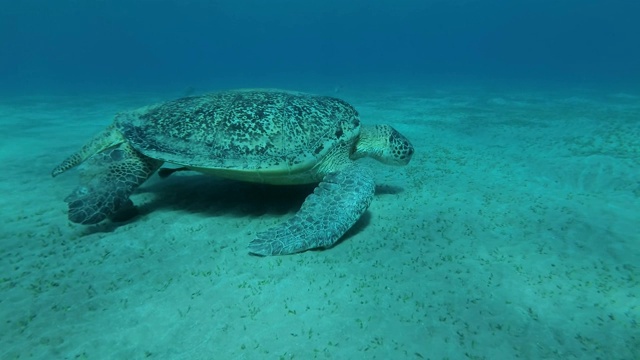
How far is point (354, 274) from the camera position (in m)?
4.05

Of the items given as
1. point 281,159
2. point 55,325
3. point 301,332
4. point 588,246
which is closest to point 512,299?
point 588,246

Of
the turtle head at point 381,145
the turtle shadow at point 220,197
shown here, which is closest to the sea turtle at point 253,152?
the turtle head at point 381,145

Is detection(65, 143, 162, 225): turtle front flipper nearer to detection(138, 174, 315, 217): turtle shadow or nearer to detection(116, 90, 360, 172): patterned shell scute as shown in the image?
detection(116, 90, 360, 172): patterned shell scute

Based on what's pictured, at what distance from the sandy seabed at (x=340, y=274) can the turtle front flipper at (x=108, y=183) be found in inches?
13.5

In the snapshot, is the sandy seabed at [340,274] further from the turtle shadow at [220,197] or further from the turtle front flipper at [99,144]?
the turtle front flipper at [99,144]

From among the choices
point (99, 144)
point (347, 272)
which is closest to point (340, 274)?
point (347, 272)

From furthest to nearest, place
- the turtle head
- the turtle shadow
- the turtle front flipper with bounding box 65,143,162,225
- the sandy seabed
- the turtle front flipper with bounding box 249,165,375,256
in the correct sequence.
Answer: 1. the turtle head
2. the turtle shadow
3. the turtle front flipper with bounding box 65,143,162,225
4. the turtle front flipper with bounding box 249,165,375,256
5. the sandy seabed

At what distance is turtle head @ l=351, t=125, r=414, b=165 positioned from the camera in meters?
6.49

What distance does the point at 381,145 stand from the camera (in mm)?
6496

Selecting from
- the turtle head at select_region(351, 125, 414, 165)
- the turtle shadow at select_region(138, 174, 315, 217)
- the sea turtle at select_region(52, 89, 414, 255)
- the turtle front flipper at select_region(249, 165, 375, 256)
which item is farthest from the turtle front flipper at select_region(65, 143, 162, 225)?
the turtle head at select_region(351, 125, 414, 165)

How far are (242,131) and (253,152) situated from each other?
1.40ft

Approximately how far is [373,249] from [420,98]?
20662 mm

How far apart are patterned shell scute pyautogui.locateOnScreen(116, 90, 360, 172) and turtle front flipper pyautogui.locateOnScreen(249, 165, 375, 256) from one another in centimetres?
59

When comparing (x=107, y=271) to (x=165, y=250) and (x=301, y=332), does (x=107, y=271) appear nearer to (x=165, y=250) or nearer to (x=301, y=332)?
(x=165, y=250)
